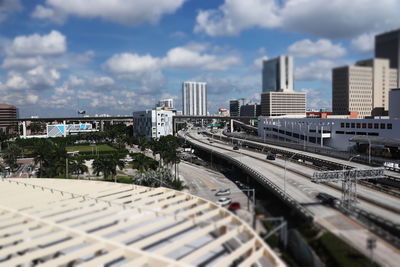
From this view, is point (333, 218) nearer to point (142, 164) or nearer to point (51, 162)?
point (142, 164)

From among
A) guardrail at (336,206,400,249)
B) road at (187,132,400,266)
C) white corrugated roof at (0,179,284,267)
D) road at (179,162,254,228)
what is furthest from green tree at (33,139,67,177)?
guardrail at (336,206,400,249)

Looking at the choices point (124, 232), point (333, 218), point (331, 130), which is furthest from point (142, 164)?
point (331, 130)

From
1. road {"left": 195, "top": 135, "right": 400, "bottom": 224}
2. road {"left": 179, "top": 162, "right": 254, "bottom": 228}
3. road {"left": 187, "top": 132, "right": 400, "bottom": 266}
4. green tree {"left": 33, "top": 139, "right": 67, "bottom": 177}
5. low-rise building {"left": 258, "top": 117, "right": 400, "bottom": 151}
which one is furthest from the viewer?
low-rise building {"left": 258, "top": 117, "right": 400, "bottom": 151}

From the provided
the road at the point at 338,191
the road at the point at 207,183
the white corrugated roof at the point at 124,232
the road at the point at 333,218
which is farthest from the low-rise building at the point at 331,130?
the white corrugated roof at the point at 124,232

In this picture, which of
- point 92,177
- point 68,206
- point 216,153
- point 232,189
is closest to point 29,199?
point 68,206

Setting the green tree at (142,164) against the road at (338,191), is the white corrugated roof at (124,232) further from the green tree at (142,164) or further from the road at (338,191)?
the green tree at (142,164)

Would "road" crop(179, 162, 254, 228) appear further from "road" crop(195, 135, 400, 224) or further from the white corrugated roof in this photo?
the white corrugated roof
